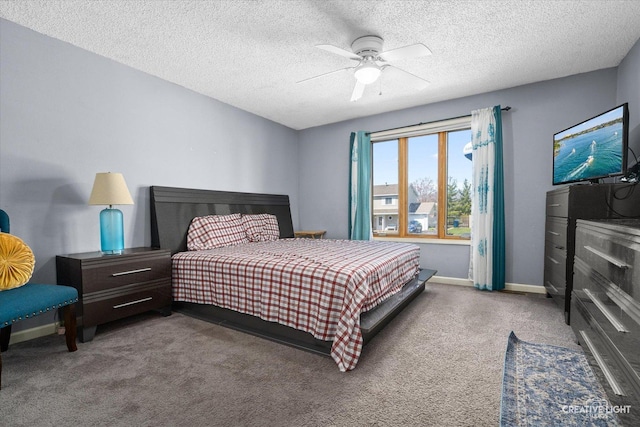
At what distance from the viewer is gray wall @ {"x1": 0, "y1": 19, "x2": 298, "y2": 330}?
7.97ft

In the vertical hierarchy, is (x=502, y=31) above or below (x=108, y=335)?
above

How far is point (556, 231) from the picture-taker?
9.71 feet

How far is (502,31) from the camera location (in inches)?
100

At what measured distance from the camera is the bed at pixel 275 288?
2.00 m

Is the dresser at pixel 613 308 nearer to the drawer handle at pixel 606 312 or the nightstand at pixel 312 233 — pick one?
the drawer handle at pixel 606 312

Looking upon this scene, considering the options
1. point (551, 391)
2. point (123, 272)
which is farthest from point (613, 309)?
point (123, 272)

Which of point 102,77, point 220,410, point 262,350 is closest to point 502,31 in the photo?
point 262,350

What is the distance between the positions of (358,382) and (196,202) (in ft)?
9.50

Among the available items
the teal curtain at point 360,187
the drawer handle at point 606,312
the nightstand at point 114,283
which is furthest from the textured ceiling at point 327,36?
the drawer handle at point 606,312

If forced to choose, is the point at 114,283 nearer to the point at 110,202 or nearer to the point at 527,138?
the point at 110,202

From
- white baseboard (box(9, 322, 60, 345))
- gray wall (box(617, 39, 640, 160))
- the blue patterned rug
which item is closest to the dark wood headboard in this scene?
white baseboard (box(9, 322, 60, 345))

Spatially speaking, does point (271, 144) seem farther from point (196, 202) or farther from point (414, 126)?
point (414, 126)

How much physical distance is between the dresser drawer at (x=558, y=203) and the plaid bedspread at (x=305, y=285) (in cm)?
147

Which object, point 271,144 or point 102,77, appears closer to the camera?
point 102,77
